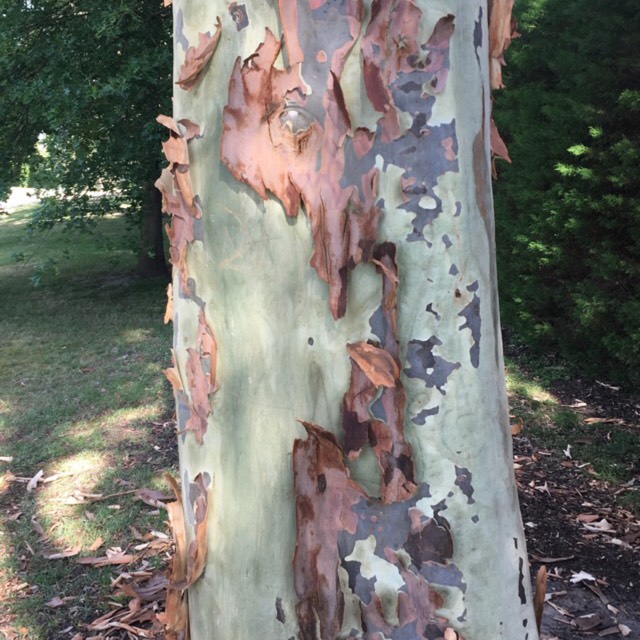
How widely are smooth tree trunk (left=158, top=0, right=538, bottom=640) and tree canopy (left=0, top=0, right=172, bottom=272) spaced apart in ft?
17.2

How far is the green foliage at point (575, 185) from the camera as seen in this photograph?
186 inches

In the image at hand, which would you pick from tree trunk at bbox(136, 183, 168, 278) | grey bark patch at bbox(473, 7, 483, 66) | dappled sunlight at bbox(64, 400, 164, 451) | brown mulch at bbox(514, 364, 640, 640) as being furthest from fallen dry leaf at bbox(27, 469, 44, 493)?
tree trunk at bbox(136, 183, 168, 278)

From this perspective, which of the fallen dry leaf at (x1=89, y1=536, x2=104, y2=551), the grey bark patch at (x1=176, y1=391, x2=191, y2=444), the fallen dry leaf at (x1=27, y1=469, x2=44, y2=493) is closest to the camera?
the grey bark patch at (x1=176, y1=391, x2=191, y2=444)

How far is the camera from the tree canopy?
6.37m

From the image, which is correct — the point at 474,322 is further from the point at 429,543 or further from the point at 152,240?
the point at 152,240

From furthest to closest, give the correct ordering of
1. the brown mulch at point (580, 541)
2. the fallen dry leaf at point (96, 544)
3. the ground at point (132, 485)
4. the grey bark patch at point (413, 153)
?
the fallen dry leaf at point (96, 544)
the ground at point (132, 485)
the brown mulch at point (580, 541)
the grey bark patch at point (413, 153)

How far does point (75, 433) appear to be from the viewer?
15.6ft

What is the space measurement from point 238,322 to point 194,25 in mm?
607

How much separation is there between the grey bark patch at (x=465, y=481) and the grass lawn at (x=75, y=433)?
209 cm

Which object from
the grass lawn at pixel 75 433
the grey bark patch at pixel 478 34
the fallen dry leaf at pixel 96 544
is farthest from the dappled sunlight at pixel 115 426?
the grey bark patch at pixel 478 34

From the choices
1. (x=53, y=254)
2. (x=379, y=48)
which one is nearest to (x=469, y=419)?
(x=379, y=48)

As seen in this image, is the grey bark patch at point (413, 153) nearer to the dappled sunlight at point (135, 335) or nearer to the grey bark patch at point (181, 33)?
the grey bark patch at point (181, 33)

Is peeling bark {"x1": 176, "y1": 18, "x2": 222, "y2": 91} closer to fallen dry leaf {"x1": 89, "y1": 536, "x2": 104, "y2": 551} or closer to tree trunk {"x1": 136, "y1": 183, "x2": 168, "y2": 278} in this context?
fallen dry leaf {"x1": 89, "y1": 536, "x2": 104, "y2": 551}

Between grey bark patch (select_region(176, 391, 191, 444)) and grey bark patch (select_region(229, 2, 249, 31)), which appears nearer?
grey bark patch (select_region(229, 2, 249, 31))
